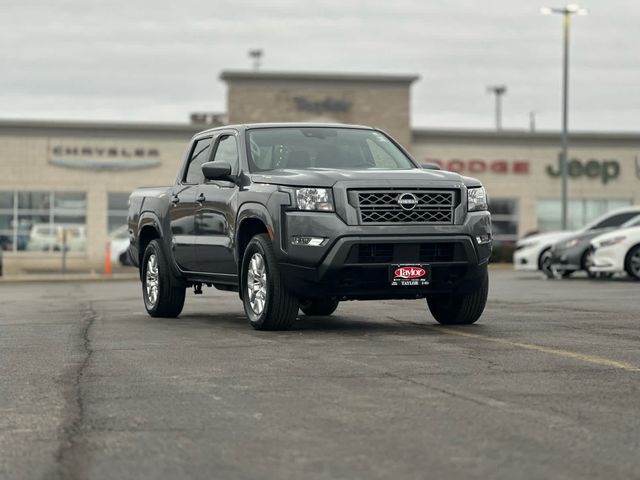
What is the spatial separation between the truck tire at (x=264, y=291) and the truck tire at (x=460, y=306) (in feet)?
5.23

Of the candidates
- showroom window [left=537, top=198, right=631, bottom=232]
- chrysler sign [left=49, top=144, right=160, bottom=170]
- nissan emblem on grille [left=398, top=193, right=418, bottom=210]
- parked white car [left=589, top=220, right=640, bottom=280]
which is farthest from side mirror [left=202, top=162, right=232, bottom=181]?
showroom window [left=537, top=198, right=631, bottom=232]

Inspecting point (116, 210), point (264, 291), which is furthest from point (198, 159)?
point (116, 210)

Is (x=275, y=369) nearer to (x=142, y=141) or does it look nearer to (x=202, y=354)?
(x=202, y=354)

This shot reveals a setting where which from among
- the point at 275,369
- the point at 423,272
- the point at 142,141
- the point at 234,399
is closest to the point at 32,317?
the point at 423,272

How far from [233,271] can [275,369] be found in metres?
4.06

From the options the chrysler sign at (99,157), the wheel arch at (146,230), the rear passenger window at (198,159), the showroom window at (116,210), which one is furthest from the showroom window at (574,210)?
the rear passenger window at (198,159)

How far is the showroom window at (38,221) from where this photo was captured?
57.5 m

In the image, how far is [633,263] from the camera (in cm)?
2447

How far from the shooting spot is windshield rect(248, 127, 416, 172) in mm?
12992

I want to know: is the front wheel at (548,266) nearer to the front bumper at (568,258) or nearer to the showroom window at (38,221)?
the front bumper at (568,258)

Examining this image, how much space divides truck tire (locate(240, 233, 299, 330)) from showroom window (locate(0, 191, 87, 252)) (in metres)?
45.9

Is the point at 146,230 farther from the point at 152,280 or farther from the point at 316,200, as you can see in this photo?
the point at 316,200

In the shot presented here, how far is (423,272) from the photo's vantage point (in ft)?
39.0

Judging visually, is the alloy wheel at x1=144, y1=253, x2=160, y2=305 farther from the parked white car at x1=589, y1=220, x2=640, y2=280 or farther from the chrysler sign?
the chrysler sign
